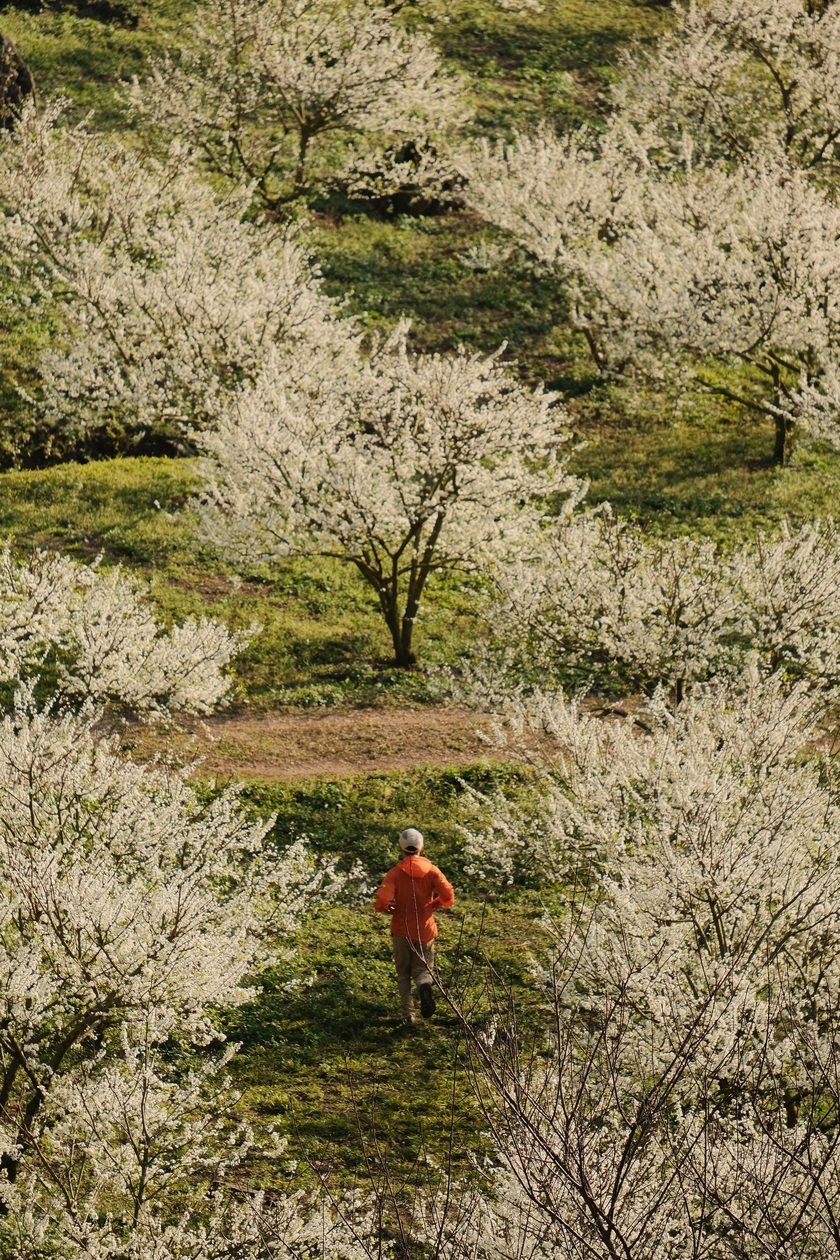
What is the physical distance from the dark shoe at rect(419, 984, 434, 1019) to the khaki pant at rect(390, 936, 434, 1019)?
0.06 meters

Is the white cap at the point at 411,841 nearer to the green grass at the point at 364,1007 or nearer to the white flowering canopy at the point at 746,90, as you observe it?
the green grass at the point at 364,1007

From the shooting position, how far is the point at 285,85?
36.8 m

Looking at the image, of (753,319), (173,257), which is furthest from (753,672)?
(173,257)

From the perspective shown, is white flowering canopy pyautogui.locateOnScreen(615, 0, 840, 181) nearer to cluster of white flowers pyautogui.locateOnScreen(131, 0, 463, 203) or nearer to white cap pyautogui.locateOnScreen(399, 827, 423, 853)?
cluster of white flowers pyautogui.locateOnScreen(131, 0, 463, 203)

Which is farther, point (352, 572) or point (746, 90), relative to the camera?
point (746, 90)

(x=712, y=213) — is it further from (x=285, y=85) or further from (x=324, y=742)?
(x=324, y=742)

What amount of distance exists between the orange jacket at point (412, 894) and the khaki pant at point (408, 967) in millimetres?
201

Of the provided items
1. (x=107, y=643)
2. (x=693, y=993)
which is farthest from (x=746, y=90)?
(x=693, y=993)

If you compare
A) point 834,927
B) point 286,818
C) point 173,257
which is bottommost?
point 286,818

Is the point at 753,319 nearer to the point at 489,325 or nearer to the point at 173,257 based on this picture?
the point at 489,325

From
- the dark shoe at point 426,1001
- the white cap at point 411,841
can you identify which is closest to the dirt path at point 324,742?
the dark shoe at point 426,1001

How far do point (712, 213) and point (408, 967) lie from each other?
2407cm

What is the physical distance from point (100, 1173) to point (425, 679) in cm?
1387

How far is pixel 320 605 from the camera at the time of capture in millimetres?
24594
